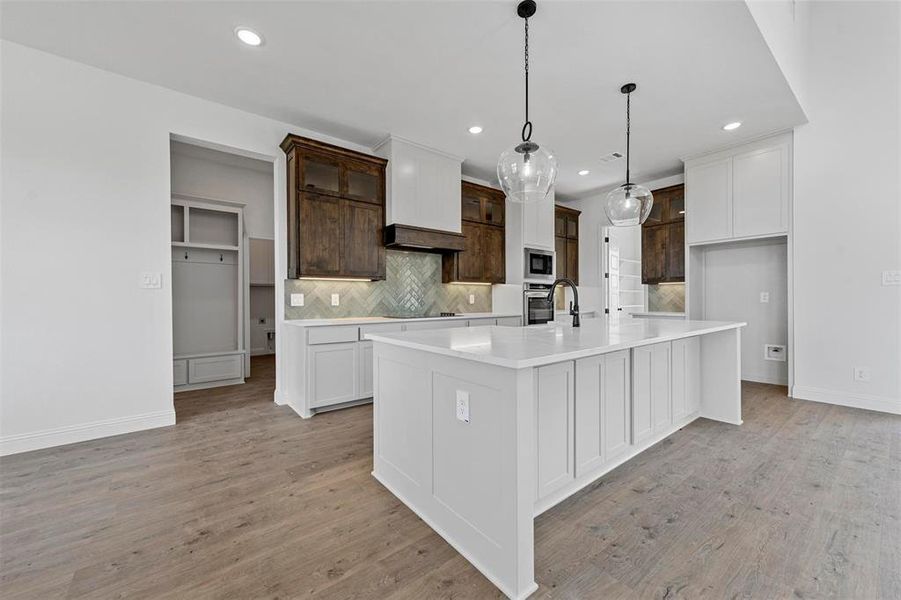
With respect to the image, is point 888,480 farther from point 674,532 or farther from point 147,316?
point 147,316

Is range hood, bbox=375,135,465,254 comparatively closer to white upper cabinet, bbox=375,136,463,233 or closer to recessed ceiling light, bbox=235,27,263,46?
white upper cabinet, bbox=375,136,463,233

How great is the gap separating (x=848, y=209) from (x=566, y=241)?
3.35m

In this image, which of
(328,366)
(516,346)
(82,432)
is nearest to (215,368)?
(82,432)

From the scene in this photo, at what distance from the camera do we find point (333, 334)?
3.44 meters

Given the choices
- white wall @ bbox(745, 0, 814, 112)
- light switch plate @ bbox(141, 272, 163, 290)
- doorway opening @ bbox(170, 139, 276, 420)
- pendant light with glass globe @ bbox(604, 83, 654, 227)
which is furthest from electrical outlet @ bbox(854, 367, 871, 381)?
light switch plate @ bbox(141, 272, 163, 290)

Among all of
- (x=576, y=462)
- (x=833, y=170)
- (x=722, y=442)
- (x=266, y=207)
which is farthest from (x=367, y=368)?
(x=833, y=170)

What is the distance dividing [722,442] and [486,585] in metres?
2.27

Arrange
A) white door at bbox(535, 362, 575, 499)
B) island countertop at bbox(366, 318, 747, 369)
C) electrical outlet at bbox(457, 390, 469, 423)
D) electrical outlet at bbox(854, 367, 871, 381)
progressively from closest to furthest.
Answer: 1. island countertop at bbox(366, 318, 747, 369)
2. electrical outlet at bbox(457, 390, 469, 423)
3. white door at bbox(535, 362, 575, 499)
4. electrical outlet at bbox(854, 367, 871, 381)

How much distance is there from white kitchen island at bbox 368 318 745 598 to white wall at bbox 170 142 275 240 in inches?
164

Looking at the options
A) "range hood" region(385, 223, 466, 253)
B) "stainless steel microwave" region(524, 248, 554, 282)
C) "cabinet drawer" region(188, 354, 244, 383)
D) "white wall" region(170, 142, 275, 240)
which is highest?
"white wall" region(170, 142, 275, 240)

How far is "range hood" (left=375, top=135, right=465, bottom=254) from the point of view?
4.09 metres

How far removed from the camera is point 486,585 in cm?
139

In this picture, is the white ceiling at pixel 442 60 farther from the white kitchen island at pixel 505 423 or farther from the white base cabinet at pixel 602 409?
the white base cabinet at pixel 602 409

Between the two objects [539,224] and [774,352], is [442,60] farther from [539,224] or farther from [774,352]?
[774,352]
